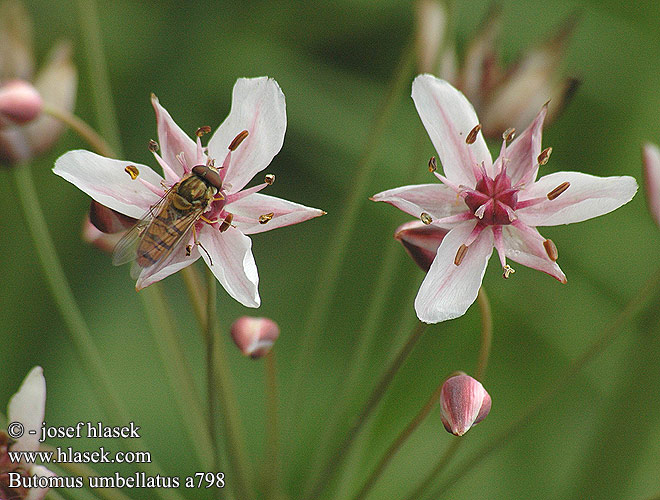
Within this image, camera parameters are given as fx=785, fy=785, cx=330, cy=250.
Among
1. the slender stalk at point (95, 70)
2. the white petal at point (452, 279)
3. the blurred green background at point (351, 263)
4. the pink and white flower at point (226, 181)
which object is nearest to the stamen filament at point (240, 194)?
the pink and white flower at point (226, 181)

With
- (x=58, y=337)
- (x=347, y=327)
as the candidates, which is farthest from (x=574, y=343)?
(x=58, y=337)

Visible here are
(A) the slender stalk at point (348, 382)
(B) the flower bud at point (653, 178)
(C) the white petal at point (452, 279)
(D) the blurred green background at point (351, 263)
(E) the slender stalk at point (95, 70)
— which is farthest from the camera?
(D) the blurred green background at point (351, 263)

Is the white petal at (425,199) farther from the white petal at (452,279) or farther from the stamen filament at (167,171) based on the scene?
the stamen filament at (167,171)

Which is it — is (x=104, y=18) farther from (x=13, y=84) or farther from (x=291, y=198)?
(x=13, y=84)

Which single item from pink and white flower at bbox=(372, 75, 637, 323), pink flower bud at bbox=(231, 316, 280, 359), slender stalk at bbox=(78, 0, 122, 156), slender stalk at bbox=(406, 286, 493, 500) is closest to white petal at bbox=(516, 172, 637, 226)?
pink and white flower at bbox=(372, 75, 637, 323)

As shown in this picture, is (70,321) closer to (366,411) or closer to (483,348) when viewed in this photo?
(366,411)

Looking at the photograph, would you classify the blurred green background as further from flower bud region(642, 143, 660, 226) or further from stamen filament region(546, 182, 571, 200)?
stamen filament region(546, 182, 571, 200)

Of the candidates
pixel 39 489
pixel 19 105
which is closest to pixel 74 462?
pixel 39 489
